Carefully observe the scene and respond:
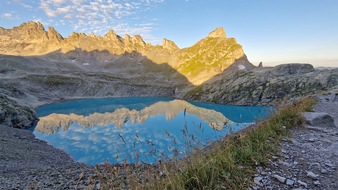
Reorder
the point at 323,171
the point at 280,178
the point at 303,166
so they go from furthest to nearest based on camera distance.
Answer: the point at 303,166
the point at 323,171
the point at 280,178

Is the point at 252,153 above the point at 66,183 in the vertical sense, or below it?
above

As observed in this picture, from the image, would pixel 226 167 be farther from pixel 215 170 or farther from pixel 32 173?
pixel 32 173

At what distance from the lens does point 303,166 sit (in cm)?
732

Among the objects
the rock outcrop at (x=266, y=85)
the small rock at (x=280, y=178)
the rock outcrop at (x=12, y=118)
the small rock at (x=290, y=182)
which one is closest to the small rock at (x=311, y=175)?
the small rock at (x=290, y=182)

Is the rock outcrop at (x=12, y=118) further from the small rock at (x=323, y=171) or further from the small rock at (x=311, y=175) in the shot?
the small rock at (x=323, y=171)

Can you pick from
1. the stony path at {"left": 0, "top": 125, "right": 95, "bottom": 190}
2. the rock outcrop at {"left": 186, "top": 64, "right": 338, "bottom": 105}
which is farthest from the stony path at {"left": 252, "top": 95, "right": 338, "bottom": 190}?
the rock outcrop at {"left": 186, "top": 64, "right": 338, "bottom": 105}

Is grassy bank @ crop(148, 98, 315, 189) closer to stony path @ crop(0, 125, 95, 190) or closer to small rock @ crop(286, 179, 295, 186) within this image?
small rock @ crop(286, 179, 295, 186)

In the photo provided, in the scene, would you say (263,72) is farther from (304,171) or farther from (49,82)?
(49,82)

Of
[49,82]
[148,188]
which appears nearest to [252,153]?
[148,188]

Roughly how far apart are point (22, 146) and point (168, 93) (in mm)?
134267

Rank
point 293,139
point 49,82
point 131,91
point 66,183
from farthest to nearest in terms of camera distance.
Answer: point 131,91, point 49,82, point 66,183, point 293,139

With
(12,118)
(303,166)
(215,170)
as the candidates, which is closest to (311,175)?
(303,166)

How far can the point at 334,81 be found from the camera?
8669cm

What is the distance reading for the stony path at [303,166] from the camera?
609 centimetres
